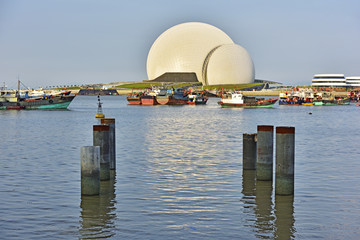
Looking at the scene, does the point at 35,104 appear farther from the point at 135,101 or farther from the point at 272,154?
the point at 272,154

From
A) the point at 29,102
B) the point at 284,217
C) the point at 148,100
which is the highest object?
the point at 148,100

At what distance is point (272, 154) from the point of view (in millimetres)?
18406

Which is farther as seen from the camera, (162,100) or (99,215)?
(162,100)

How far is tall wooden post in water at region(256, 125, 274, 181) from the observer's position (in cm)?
1786

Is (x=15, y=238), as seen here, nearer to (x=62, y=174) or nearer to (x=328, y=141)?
(x=62, y=174)

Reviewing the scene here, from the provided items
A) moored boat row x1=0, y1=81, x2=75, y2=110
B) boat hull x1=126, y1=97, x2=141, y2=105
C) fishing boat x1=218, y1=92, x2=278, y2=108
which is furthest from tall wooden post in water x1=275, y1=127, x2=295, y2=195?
boat hull x1=126, y1=97, x2=141, y2=105

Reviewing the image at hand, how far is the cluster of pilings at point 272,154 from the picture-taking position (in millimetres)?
16016

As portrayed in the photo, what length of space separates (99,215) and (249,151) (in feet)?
23.4

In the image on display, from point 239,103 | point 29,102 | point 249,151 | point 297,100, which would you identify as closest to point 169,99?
point 239,103

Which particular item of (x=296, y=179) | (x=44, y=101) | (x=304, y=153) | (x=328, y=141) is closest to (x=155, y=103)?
(x=44, y=101)

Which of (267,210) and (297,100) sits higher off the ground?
(297,100)

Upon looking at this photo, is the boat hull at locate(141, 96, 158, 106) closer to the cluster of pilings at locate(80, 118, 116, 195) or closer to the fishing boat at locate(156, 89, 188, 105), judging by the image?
the fishing boat at locate(156, 89, 188, 105)

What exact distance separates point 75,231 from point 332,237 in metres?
5.50

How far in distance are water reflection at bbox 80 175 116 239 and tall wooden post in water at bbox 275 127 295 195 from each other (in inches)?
179
